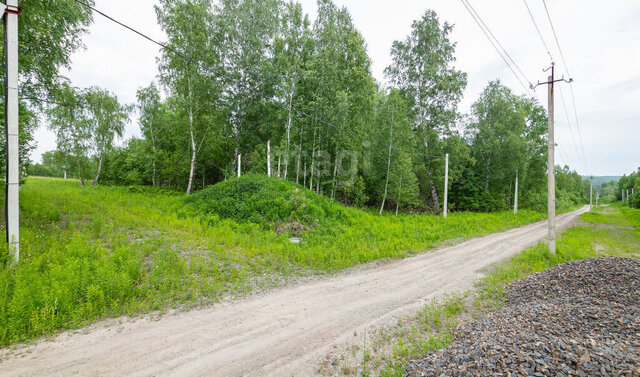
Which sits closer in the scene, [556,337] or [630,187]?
[556,337]

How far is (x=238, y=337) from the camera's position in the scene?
12.5 feet

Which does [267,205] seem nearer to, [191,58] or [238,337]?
[238,337]

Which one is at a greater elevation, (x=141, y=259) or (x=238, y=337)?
(x=141, y=259)

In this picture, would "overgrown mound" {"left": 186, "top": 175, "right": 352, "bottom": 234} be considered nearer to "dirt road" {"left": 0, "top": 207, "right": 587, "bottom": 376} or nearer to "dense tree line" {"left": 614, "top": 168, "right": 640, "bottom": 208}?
"dirt road" {"left": 0, "top": 207, "right": 587, "bottom": 376}

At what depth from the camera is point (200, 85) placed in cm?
1933

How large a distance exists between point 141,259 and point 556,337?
865cm

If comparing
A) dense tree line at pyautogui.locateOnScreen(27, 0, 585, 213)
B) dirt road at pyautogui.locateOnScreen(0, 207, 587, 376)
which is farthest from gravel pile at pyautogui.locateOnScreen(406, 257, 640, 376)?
dense tree line at pyautogui.locateOnScreen(27, 0, 585, 213)

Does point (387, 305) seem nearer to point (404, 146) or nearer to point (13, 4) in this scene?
point (13, 4)

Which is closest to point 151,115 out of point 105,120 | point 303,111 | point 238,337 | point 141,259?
point 105,120

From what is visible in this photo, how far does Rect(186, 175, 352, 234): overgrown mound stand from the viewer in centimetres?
1179

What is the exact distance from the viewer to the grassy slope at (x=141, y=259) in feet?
13.9

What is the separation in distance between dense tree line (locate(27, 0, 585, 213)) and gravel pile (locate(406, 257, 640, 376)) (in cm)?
1317

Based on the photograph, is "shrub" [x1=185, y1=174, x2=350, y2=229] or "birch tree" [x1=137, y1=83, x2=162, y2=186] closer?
"shrub" [x1=185, y1=174, x2=350, y2=229]

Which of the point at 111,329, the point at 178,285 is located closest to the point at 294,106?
the point at 178,285
